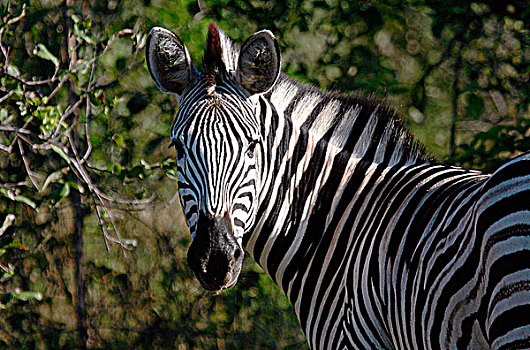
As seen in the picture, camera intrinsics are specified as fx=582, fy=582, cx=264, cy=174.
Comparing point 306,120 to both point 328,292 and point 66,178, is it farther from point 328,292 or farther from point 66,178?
point 66,178

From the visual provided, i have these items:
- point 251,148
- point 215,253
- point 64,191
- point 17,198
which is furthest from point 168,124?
point 215,253

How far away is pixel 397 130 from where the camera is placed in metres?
3.07

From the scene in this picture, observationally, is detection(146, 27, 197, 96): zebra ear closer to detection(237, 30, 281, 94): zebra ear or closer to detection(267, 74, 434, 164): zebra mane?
detection(237, 30, 281, 94): zebra ear

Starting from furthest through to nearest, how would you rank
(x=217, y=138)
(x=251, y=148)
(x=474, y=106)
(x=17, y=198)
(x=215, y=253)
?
(x=474, y=106) → (x=17, y=198) → (x=251, y=148) → (x=217, y=138) → (x=215, y=253)

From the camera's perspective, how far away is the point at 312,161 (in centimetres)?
309

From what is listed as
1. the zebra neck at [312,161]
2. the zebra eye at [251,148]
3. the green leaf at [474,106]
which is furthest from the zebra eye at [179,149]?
the green leaf at [474,106]

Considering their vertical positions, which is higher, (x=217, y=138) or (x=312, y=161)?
(x=217, y=138)

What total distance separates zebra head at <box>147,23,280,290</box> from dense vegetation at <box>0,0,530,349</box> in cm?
230

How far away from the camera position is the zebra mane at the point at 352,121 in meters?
3.06

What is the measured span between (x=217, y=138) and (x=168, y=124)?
3.06 metres

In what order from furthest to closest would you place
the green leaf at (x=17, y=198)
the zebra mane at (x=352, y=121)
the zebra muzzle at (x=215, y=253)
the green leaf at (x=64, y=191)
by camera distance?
the green leaf at (x=64, y=191), the green leaf at (x=17, y=198), the zebra mane at (x=352, y=121), the zebra muzzle at (x=215, y=253)

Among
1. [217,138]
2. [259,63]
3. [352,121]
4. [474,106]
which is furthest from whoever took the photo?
[474,106]

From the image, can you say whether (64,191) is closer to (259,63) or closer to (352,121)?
(259,63)

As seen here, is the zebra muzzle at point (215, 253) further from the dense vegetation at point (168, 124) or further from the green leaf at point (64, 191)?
the dense vegetation at point (168, 124)
